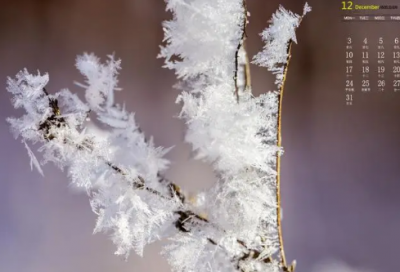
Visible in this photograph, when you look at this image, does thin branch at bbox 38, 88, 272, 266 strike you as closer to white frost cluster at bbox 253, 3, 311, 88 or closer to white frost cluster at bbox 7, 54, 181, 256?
white frost cluster at bbox 7, 54, 181, 256

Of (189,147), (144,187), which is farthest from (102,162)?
(189,147)

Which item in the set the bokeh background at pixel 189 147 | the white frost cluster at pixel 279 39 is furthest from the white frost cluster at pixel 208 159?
the bokeh background at pixel 189 147

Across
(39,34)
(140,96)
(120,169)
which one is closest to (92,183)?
(120,169)

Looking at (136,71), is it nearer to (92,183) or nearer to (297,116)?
(297,116)

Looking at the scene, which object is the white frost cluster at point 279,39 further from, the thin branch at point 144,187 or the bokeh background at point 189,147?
the bokeh background at point 189,147

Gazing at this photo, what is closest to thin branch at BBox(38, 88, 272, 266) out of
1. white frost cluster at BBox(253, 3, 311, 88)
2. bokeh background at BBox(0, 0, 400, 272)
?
white frost cluster at BBox(253, 3, 311, 88)

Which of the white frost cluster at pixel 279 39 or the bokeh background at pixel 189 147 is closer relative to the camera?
the white frost cluster at pixel 279 39

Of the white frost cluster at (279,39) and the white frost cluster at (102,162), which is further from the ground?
the white frost cluster at (279,39)

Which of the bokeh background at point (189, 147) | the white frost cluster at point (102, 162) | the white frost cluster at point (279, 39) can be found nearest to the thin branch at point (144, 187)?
the white frost cluster at point (102, 162)
